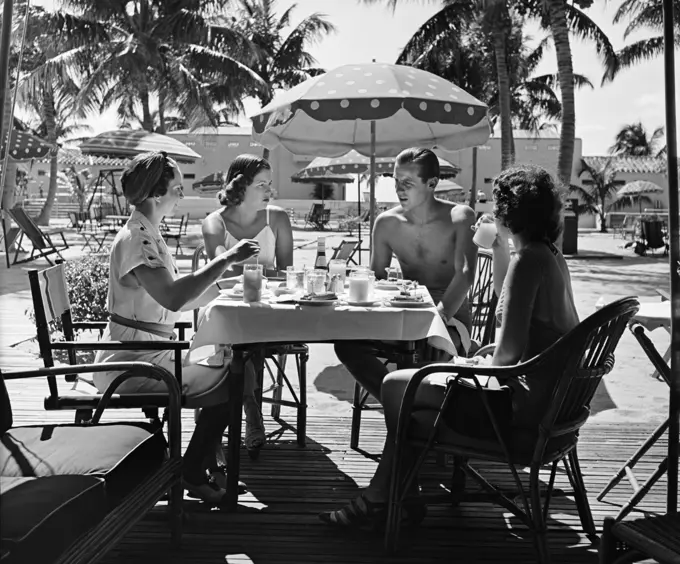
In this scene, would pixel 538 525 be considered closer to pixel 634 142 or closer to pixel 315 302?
pixel 315 302

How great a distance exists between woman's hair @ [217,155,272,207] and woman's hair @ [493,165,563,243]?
6.48ft

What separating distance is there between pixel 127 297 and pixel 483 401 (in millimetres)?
1500

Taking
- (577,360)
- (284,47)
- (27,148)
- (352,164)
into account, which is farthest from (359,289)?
(284,47)

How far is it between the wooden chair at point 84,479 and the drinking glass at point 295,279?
1.12m

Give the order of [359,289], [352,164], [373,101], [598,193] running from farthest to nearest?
[598,193] < [352,164] < [373,101] < [359,289]

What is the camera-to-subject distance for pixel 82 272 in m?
6.30

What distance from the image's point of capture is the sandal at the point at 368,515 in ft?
9.82

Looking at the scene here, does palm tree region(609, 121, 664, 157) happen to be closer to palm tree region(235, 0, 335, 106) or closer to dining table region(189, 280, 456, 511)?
palm tree region(235, 0, 335, 106)

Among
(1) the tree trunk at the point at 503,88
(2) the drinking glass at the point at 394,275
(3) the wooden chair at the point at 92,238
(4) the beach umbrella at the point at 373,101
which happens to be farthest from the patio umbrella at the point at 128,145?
(2) the drinking glass at the point at 394,275

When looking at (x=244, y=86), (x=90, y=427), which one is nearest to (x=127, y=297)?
(x=90, y=427)

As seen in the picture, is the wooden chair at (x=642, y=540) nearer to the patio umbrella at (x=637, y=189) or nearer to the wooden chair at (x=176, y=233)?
the wooden chair at (x=176, y=233)

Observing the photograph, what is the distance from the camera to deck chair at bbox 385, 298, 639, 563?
2.51m

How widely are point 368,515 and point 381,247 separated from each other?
6.51 ft

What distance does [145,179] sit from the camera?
3303mm
